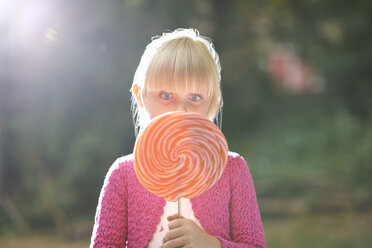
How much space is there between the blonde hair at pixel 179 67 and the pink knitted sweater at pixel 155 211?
0.21 m

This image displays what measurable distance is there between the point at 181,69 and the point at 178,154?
233 mm

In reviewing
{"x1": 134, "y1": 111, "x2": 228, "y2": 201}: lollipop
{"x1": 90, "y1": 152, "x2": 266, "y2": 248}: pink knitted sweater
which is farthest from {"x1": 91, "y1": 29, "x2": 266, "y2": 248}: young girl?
{"x1": 134, "y1": 111, "x2": 228, "y2": 201}: lollipop

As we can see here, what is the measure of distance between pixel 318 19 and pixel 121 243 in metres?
6.42

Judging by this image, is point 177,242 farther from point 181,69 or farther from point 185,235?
point 181,69


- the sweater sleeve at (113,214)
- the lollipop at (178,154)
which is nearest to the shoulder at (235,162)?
the lollipop at (178,154)

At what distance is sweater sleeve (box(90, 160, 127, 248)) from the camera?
130cm

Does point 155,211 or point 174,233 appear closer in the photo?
point 174,233

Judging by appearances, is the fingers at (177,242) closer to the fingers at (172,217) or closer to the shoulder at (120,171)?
the fingers at (172,217)

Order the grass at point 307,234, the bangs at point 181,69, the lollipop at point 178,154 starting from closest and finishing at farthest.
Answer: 1. the lollipop at point 178,154
2. the bangs at point 181,69
3. the grass at point 307,234

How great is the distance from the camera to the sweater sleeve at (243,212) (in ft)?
4.34

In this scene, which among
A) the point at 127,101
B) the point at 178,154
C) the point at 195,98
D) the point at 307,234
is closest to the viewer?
the point at 178,154

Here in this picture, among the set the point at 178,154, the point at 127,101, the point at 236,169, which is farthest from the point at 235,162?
the point at 127,101

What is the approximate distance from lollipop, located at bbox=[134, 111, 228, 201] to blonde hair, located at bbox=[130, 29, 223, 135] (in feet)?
0.42

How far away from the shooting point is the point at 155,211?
4.33 feet
